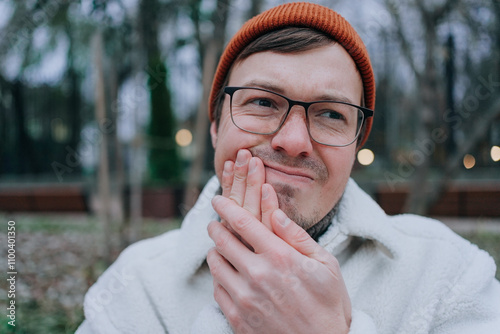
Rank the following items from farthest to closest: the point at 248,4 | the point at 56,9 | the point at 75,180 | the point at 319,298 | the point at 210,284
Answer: the point at 75,180, the point at 248,4, the point at 56,9, the point at 210,284, the point at 319,298

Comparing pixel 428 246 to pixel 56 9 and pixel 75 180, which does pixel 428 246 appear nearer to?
pixel 56 9

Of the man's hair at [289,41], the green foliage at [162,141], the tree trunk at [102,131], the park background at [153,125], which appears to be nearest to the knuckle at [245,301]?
the man's hair at [289,41]

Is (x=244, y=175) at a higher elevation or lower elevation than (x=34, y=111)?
higher

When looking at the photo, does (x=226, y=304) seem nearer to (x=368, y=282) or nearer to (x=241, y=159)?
(x=241, y=159)

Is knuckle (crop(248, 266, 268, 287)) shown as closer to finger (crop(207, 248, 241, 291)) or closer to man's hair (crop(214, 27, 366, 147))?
finger (crop(207, 248, 241, 291))

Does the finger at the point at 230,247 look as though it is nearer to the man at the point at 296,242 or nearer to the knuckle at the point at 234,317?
the man at the point at 296,242

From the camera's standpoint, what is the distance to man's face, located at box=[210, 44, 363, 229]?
118cm

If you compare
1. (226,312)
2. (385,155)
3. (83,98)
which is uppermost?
(226,312)

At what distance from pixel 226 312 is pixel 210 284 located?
1.11 feet

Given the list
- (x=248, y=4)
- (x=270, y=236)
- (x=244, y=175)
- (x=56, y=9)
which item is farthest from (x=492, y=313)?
(x=248, y=4)

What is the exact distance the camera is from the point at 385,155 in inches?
406

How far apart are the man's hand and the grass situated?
206cm

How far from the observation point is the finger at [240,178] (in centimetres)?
113

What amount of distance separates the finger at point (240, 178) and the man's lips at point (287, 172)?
7 centimetres
